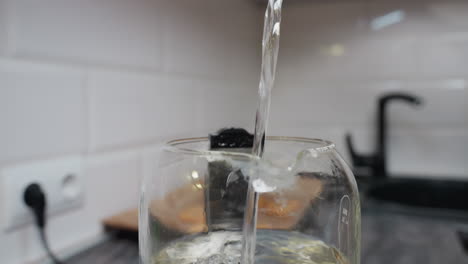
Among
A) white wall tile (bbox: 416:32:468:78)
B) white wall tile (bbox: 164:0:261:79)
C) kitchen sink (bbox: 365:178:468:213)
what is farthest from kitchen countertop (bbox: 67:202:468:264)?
white wall tile (bbox: 416:32:468:78)

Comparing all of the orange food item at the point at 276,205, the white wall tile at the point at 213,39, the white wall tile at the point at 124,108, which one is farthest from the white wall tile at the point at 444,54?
the orange food item at the point at 276,205

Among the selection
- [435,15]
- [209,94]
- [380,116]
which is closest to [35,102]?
[209,94]

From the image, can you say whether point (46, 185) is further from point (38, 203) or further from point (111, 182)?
point (111, 182)

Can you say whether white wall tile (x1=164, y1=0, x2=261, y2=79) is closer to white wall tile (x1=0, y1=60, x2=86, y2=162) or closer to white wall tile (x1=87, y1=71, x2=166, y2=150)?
white wall tile (x1=87, y1=71, x2=166, y2=150)

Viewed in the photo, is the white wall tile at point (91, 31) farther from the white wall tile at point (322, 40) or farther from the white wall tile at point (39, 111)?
the white wall tile at point (322, 40)

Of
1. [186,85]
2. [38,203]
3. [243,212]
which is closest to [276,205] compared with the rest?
[243,212]

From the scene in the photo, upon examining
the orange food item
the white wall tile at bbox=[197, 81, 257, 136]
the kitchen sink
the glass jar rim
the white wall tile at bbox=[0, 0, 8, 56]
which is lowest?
the kitchen sink

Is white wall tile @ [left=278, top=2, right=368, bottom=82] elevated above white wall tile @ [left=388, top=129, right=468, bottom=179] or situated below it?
above
